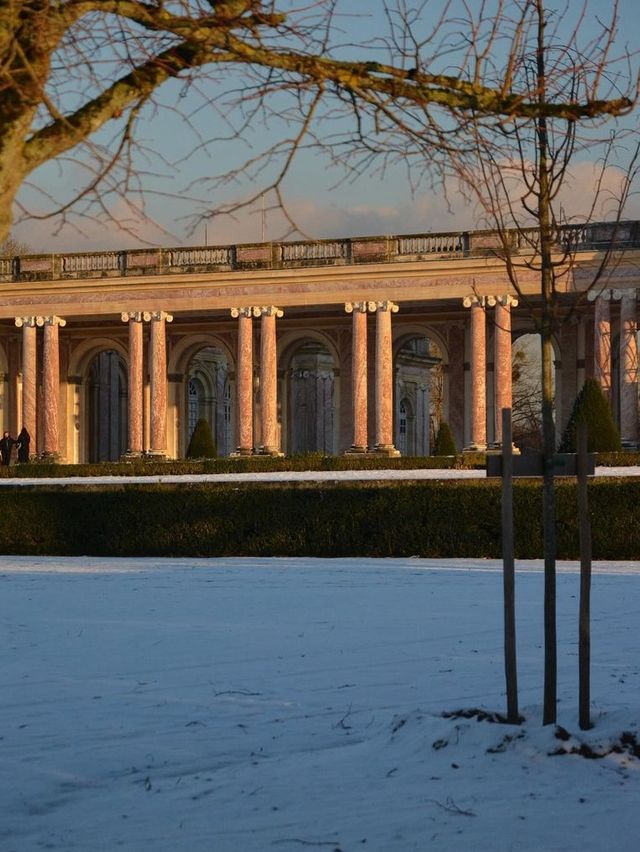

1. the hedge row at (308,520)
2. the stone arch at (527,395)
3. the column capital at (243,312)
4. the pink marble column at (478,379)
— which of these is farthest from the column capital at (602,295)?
the stone arch at (527,395)

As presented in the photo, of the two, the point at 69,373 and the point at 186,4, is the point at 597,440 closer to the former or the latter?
the point at 69,373

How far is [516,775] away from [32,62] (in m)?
5.00

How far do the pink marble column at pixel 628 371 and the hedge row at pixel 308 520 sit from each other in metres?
23.1

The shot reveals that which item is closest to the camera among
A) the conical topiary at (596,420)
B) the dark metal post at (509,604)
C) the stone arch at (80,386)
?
the dark metal post at (509,604)

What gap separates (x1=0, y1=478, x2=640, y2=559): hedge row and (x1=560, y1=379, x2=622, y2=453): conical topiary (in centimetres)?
1439

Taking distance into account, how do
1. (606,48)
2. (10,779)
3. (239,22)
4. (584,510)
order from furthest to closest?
(584,510), (10,779), (606,48), (239,22)

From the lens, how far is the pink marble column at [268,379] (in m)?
51.2

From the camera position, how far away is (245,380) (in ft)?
171

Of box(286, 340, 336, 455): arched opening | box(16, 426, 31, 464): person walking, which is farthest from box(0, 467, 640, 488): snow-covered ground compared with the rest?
box(286, 340, 336, 455): arched opening

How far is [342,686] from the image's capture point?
1084 cm

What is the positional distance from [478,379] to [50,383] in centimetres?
1706

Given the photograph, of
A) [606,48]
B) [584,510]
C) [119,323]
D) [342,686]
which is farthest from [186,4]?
[119,323]

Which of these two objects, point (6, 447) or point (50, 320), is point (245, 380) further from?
point (6, 447)

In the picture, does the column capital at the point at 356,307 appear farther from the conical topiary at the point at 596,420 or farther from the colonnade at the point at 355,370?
the conical topiary at the point at 596,420
